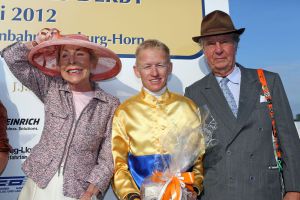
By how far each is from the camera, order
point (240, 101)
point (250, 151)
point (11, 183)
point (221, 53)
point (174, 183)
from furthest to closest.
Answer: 1. point (11, 183)
2. point (221, 53)
3. point (240, 101)
4. point (250, 151)
5. point (174, 183)

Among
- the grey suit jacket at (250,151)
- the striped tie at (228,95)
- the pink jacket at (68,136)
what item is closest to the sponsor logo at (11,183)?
the pink jacket at (68,136)

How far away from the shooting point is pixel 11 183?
9.41 feet

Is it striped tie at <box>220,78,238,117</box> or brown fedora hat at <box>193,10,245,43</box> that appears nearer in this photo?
striped tie at <box>220,78,238,117</box>

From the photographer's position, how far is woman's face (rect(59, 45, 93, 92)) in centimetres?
242

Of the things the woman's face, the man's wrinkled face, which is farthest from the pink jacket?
the man's wrinkled face

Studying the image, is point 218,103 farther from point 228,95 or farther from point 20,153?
point 20,153

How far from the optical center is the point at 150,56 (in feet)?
7.69

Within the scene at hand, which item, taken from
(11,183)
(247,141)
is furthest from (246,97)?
(11,183)

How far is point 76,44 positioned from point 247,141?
1.39m

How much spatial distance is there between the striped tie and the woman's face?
1036mm

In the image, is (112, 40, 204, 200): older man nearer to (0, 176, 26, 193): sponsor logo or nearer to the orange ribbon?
the orange ribbon

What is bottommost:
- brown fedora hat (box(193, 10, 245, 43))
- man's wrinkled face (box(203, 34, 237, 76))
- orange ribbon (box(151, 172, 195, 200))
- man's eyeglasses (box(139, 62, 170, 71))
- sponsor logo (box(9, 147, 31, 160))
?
orange ribbon (box(151, 172, 195, 200))

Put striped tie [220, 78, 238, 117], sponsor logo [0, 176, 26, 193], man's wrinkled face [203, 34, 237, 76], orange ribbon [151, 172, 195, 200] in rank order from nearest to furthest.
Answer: orange ribbon [151, 172, 195, 200]
striped tie [220, 78, 238, 117]
man's wrinkled face [203, 34, 237, 76]
sponsor logo [0, 176, 26, 193]

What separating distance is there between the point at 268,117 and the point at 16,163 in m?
2.10
